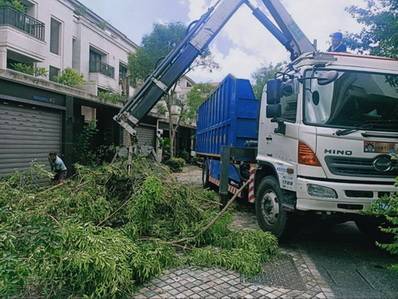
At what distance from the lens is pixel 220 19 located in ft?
20.2

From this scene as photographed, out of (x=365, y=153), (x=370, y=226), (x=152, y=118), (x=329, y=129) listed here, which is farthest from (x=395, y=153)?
(x=152, y=118)

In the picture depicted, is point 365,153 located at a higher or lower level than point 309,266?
higher

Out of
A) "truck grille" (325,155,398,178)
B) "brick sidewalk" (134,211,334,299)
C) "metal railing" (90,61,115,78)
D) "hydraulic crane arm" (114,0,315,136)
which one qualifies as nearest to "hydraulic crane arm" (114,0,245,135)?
"hydraulic crane arm" (114,0,315,136)

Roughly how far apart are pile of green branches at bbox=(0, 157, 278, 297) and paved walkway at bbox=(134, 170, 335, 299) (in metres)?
0.13

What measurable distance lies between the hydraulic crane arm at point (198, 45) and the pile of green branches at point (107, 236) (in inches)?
52.3

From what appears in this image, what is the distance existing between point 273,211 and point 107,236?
250 cm

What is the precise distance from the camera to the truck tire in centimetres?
450

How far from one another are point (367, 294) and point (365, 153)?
1664mm

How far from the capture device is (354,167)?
3.95 metres

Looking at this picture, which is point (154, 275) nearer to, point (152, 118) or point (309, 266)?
point (309, 266)

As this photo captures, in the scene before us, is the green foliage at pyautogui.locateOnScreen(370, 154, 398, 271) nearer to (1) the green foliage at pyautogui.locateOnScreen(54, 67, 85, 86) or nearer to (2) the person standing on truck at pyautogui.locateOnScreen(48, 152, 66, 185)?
(2) the person standing on truck at pyautogui.locateOnScreen(48, 152, 66, 185)

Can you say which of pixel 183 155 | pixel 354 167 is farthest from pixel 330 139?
pixel 183 155

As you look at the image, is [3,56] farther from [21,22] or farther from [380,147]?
[380,147]

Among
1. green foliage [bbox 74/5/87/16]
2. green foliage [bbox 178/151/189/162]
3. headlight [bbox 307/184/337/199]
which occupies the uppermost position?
green foliage [bbox 74/5/87/16]
